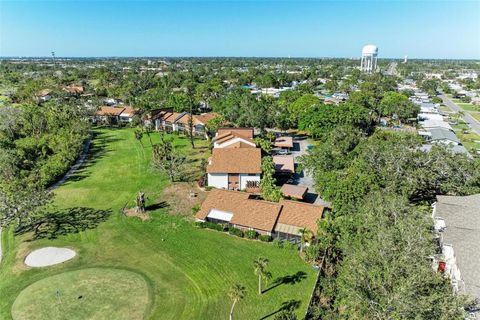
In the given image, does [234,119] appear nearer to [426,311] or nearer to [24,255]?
[24,255]

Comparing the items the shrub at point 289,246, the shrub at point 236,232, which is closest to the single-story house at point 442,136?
the shrub at point 289,246

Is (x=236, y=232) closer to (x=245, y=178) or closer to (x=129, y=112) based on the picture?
(x=245, y=178)

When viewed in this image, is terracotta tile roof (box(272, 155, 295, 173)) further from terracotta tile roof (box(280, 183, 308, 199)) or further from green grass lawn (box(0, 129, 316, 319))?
green grass lawn (box(0, 129, 316, 319))

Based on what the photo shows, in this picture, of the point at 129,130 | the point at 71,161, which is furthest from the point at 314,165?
the point at 129,130

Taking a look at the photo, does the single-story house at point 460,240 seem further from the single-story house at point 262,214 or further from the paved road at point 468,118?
the paved road at point 468,118

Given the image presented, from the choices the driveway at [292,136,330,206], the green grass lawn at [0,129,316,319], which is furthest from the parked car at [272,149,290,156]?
the green grass lawn at [0,129,316,319]

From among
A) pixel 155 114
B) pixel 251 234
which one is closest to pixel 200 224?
pixel 251 234
